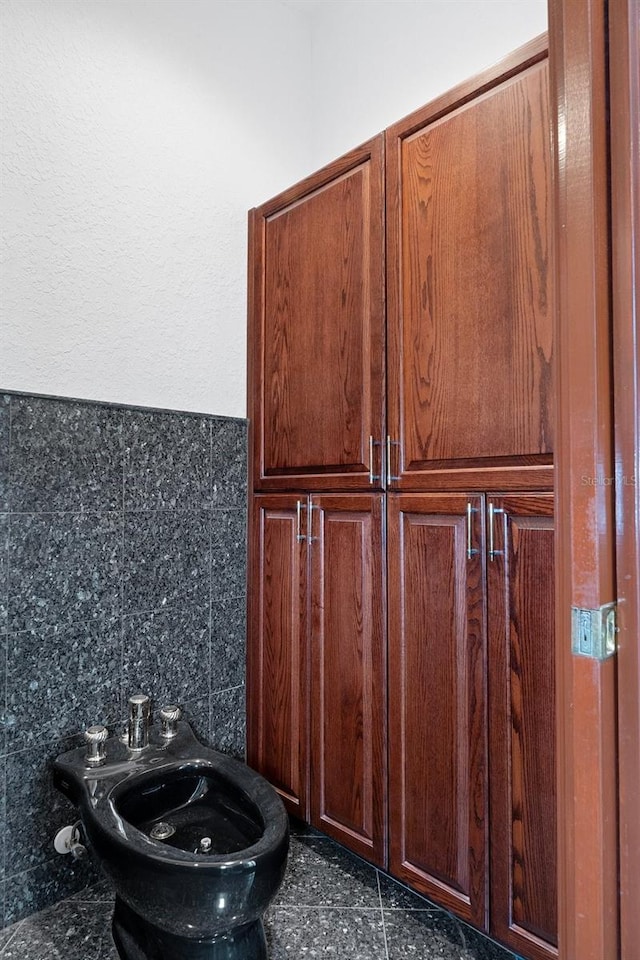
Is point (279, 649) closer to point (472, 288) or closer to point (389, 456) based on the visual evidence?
point (389, 456)

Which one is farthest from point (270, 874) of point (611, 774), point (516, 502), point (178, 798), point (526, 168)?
point (526, 168)

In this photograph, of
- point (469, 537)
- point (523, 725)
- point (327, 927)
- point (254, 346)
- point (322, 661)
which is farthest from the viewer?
point (254, 346)

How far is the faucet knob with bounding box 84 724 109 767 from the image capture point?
4.45 ft

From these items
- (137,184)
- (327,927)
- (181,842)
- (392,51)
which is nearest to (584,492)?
(181,842)

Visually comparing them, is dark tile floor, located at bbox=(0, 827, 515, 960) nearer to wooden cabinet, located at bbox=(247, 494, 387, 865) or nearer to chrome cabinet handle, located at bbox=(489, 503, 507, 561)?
wooden cabinet, located at bbox=(247, 494, 387, 865)

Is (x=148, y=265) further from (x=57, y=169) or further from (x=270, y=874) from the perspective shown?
(x=270, y=874)

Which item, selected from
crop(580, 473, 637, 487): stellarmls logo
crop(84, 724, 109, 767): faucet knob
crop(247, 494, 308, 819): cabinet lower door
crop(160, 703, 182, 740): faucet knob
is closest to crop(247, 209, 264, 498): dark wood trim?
crop(247, 494, 308, 819): cabinet lower door

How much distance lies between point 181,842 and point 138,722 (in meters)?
0.30

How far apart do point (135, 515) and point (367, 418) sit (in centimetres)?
67

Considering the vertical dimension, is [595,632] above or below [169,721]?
above

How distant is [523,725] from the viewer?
1.15 meters

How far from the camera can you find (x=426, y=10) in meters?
1.76

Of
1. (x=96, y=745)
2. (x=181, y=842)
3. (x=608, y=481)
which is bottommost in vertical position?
(x=181, y=842)

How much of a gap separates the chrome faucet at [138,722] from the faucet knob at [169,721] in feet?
→ 0.18
